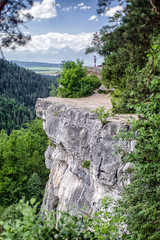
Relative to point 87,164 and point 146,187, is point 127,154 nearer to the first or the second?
point 146,187

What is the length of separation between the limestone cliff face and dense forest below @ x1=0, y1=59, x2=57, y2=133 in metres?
56.6

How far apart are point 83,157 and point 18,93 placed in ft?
371

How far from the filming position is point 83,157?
901 centimetres

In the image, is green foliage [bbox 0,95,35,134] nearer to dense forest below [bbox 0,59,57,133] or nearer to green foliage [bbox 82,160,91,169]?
dense forest below [bbox 0,59,57,133]

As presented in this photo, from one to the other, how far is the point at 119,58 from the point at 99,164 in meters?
5.10

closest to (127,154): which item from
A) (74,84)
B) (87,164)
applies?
(87,164)

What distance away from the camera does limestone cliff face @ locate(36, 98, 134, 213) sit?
7.07m

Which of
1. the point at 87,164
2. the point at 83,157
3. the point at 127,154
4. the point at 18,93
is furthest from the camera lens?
the point at 18,93

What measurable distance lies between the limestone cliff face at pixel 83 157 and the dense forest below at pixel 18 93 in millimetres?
56646

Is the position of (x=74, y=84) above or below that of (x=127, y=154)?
above

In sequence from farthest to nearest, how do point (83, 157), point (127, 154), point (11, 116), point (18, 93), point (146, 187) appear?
point (18, 93) < point (11, 116) < point (83, 157) < point (127, 154) < point (146, 187)

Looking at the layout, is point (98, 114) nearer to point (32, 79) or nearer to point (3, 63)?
point (3, 63)

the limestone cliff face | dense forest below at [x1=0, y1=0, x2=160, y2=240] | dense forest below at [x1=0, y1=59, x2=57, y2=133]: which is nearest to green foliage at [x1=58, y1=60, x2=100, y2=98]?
dense forest below at [x1=0, y1=0, x2=160, y2=240]

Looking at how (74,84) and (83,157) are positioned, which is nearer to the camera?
(83,157)
